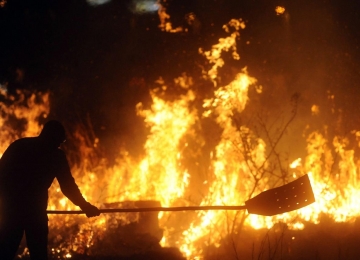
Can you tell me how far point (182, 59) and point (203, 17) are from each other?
5.44 feet

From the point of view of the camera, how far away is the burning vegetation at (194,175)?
934 centimetres

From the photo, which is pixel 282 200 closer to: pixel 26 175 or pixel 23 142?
pixel 26 175

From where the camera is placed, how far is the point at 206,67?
14.3m

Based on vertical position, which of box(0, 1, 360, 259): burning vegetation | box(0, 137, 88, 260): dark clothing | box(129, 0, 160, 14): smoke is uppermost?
box(129, 0, 160, 14): smoke

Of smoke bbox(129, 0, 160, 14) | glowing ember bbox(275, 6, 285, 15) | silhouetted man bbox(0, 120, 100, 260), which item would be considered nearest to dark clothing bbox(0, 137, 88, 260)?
silhouetted man bbox(0, 120, 100, 260)

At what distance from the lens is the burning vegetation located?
9.34m

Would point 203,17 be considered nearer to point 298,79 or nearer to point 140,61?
point 140,61

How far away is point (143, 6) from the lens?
15500 millimetres

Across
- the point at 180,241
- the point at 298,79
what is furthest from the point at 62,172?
the point at 298,79

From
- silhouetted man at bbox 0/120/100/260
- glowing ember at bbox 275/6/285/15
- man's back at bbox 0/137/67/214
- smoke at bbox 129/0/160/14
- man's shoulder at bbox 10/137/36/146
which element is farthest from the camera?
smoke at bbox 129/0/160/14

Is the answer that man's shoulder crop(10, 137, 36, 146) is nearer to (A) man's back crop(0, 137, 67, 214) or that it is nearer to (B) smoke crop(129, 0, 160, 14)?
(A) man's back crop(0, 137, 67, 214)

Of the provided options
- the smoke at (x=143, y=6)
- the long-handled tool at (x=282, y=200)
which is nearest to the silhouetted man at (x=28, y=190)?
the long-handled tool at (x=282, y=200)

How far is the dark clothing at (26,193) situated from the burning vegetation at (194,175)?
4542mm

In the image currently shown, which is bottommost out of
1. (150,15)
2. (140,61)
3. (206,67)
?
(206,67)
